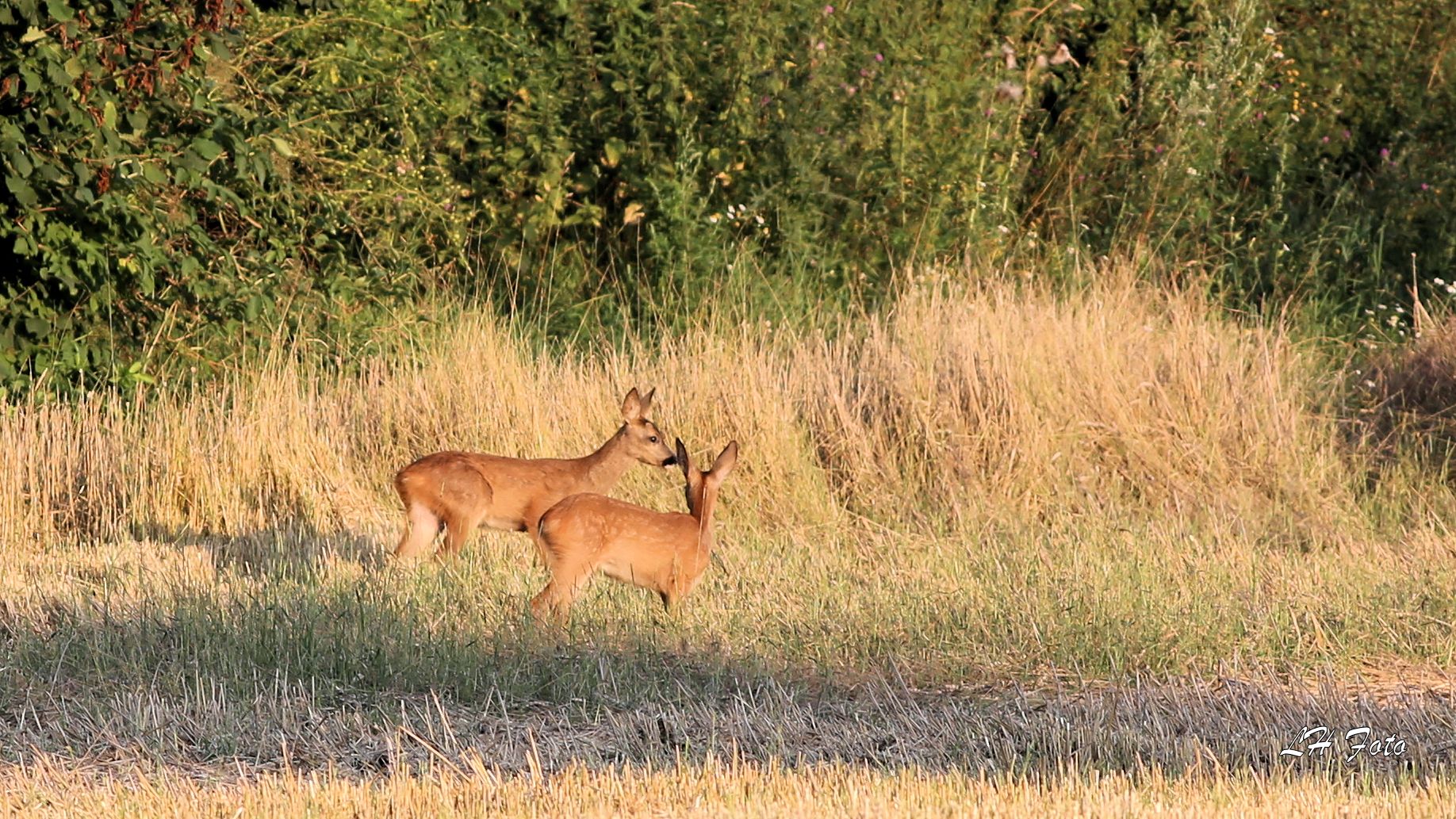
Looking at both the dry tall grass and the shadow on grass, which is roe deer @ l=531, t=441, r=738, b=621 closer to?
the shadow on grass

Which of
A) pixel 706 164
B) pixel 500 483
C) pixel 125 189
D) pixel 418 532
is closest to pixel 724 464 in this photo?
pixel 500 483

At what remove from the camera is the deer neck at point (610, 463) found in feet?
28.8

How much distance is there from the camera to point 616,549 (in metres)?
7.42

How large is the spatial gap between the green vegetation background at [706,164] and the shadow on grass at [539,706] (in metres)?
4.07

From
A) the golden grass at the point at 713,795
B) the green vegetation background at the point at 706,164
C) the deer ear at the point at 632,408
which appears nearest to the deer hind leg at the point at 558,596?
the deer ear at the point at 632,408

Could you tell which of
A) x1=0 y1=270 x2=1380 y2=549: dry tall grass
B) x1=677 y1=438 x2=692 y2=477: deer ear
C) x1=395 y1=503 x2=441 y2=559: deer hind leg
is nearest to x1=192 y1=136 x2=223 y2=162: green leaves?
x1=0 y1=270 x2=1380 y2=549: dry tall grass

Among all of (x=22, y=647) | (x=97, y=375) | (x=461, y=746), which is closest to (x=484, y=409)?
(x=97, y=375)

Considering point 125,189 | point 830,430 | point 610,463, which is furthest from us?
point 125,189

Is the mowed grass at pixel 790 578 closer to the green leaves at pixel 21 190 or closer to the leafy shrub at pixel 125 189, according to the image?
the leafy shrub at pixel 125 189

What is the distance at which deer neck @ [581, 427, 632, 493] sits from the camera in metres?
8.79

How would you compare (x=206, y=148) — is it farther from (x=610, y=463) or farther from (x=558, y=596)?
(x=558, y=596)

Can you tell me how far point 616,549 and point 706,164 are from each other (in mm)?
6820

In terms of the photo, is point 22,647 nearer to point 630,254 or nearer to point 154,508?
point 154,508

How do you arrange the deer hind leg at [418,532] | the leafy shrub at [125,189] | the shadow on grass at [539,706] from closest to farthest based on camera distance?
the shadow on grass at [539,706], the deer hind leg at [418,532], the leafy shrub at [125,189]
